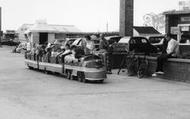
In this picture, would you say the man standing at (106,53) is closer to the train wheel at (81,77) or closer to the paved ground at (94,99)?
the paved ground at (94,99)

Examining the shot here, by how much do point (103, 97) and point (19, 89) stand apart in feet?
11.1

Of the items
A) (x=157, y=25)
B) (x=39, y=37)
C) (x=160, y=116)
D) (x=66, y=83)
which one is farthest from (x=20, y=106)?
(x=157, y=25)

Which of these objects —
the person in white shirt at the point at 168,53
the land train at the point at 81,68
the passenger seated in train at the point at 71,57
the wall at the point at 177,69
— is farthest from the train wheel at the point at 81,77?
the wall at the point at 177,69

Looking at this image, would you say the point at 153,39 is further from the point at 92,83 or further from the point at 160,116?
the point at 160,116

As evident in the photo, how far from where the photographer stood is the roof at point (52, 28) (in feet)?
226

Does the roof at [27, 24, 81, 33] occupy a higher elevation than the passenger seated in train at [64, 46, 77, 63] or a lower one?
higher

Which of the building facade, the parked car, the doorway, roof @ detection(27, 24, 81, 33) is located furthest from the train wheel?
roof @ detection(27, 24, 81, 33)

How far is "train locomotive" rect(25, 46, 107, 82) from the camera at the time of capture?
17.3 m

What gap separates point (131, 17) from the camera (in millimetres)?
26406

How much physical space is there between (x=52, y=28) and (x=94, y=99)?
A: 6064 centimetres

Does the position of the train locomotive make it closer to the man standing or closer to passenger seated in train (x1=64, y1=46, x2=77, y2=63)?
passenger seated in train (x1=64, y1=46, x2=77, y2=63)

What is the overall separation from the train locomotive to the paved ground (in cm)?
45

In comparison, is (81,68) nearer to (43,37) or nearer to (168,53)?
(168,53)

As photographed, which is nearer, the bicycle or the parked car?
the bicycle
